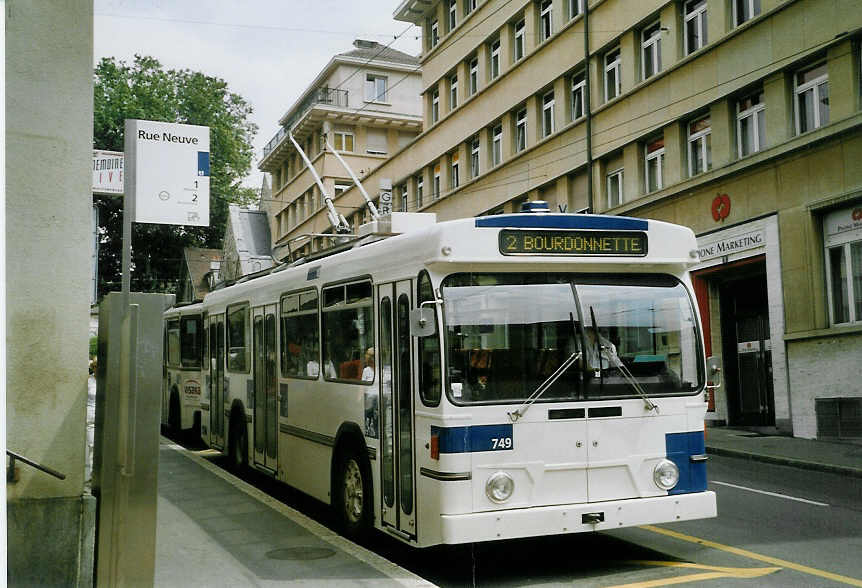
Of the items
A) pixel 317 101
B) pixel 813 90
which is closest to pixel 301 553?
pixel 813 90

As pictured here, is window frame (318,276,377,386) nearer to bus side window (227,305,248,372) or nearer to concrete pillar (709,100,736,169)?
bus side window (227,305,248,372)

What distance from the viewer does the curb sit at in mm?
13740

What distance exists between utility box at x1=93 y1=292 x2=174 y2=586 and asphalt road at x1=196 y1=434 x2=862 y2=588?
2456mm

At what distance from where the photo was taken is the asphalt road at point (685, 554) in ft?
23.2

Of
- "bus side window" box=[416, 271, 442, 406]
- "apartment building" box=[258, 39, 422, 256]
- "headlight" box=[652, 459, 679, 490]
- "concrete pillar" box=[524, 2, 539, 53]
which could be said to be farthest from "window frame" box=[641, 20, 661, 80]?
"apartment building" box=[258, 39, 422, 256]

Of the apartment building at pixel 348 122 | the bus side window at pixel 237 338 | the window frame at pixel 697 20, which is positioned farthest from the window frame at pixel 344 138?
the bus side window at pixel 237 338

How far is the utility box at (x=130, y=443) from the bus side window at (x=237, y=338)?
684cm

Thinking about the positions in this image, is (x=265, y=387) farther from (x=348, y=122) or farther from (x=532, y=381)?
(x=348, y=122)

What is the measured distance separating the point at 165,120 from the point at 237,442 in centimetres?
3000

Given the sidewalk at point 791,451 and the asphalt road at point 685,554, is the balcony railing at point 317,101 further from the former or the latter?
the asphalt road at point 685,554

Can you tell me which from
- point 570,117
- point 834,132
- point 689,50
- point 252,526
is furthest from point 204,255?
point 252,526

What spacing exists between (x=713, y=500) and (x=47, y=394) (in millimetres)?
4967

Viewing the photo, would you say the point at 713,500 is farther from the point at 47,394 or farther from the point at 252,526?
the point at 47,394

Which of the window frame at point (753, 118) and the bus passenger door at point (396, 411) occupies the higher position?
the window frame at point (753, 118)
